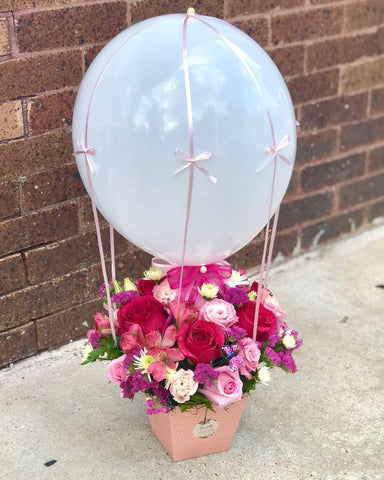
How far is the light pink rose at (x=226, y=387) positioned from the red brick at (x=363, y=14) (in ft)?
7.26

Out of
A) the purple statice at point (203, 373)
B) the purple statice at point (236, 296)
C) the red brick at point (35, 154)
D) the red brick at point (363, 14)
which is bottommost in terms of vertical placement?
the purple statice at point (203, 373)

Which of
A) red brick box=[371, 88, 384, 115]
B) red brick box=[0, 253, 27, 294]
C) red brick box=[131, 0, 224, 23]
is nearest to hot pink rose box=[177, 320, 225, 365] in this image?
red brick box=[0, 253, 27, 294]

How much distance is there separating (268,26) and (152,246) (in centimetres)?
162

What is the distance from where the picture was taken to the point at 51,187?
2.87m

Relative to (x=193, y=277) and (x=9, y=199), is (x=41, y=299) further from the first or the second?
(x=193, y=277)

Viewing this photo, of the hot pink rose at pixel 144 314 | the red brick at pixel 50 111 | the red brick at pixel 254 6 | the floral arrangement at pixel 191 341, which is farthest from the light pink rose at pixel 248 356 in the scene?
the red brick at pixel 254 6

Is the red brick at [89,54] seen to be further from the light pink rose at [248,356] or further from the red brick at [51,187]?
the light pink rose at [248,356]

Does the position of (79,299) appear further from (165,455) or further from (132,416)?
(165,455)

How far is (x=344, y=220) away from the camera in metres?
4.21

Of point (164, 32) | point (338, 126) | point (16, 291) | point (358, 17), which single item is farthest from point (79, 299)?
point (358, 17)

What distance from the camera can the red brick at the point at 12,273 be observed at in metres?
2.82

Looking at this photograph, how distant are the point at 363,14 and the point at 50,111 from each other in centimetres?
185

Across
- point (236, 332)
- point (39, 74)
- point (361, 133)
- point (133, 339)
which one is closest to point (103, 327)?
point (133, 339)

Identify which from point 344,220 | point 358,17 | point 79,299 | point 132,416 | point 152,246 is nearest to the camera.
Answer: point 152,246
